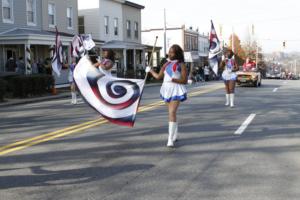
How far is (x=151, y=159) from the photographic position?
25.5ft

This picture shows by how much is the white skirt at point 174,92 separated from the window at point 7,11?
21352mm

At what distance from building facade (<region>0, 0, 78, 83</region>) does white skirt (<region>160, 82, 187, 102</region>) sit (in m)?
19.0

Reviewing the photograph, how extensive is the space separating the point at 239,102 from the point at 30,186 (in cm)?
1267

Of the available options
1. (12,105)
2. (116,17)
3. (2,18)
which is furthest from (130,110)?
(116,17)

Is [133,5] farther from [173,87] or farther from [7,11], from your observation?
[173,87]

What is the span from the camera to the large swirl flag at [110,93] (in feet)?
30.0

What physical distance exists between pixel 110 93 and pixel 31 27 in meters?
22.6

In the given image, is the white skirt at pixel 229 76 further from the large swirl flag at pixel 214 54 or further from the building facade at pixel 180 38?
the building facade at pixel 180 38

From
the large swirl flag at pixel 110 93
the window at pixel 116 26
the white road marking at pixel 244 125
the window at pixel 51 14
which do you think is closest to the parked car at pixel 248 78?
the window at pixel 51 14

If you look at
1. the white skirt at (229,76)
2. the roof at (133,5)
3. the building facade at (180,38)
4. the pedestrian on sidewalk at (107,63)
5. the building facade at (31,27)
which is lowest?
the white skirt at (229,76)

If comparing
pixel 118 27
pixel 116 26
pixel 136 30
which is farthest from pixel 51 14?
pixel 136 30

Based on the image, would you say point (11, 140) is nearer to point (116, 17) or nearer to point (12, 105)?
point (12, 105)

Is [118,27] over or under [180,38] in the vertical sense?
under

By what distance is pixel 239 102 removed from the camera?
1781 centimetres
